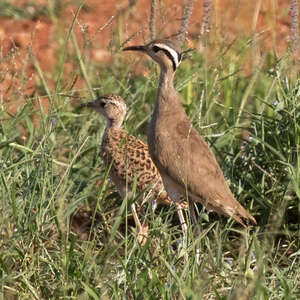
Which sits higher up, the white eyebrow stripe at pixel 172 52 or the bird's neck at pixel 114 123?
the white eyebrow stripe at pixel 172 52

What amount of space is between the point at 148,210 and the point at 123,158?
106 centimetres

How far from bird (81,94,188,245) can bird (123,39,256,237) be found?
0.23 metres

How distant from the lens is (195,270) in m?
3.63

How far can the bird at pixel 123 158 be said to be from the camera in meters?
5.04

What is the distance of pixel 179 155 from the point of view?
4.66m

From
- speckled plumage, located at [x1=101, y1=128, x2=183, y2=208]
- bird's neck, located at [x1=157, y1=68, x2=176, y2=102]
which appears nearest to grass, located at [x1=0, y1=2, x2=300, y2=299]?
speckled plumage, located at [x1=101, y1=128, x2=183, y2=208]

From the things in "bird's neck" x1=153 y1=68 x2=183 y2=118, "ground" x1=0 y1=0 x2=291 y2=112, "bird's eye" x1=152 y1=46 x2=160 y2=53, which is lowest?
"ground" x1=0 y1=0 x2=291 y2=112

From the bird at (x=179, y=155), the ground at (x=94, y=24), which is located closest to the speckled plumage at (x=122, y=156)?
the bird at (x=179, y=155)

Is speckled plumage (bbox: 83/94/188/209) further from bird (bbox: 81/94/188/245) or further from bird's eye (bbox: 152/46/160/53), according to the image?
bird's eye (bbox: 152/46/160/53)

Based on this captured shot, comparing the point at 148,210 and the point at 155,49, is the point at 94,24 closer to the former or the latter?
the point at 155,49

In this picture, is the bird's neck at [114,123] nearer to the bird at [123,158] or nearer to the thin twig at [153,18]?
the bird at [123,158]

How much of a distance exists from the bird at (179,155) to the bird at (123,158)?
0.23 meters

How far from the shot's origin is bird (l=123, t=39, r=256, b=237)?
178 inches

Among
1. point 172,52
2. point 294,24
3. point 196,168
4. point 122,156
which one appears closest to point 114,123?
point 122,156
